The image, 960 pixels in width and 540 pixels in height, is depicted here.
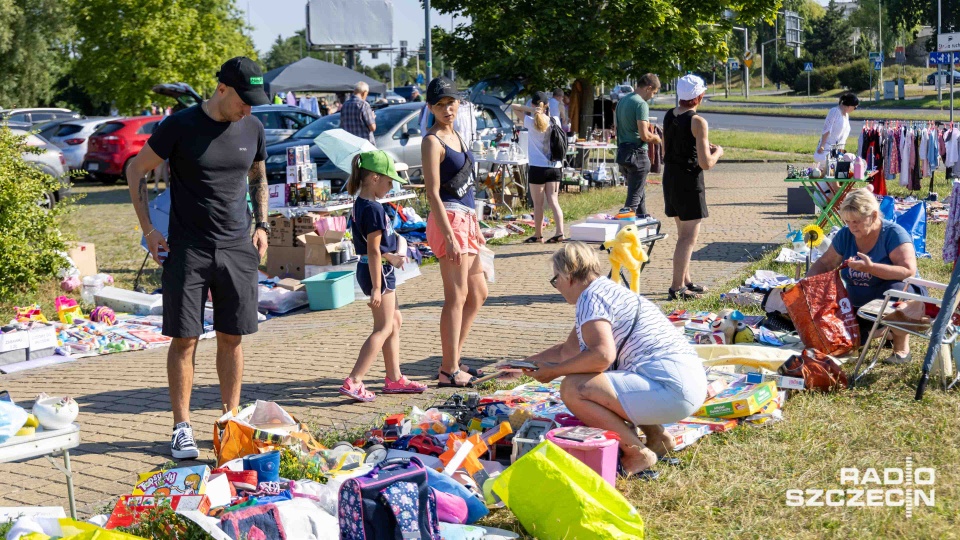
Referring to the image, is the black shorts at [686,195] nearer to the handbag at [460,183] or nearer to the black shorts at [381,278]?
the handbag at [460,183]

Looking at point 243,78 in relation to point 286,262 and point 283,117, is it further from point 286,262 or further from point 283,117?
point 283,117

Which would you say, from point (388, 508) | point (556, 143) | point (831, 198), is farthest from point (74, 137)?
point (388, 508)

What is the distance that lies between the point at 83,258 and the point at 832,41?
76749 millimetres

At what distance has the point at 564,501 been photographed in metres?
4.01

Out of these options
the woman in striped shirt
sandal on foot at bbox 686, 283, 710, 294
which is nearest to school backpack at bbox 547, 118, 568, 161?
sandal on foot at bbox 686, 283, 710, 294

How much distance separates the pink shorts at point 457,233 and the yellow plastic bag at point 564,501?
2277mm

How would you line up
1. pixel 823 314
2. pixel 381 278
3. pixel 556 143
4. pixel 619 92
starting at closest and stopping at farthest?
pixel 381 278
pixel 823 314
pixel 556 143
pixel 619 92

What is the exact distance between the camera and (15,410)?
13.8 feet

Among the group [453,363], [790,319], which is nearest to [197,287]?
[453,363]

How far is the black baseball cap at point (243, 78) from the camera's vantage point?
197 inches

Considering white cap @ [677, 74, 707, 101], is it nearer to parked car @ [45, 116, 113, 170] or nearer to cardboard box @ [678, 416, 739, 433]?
cardboard box @ [678, 416, 739, 433]

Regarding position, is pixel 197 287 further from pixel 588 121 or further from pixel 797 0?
pixel 797 0

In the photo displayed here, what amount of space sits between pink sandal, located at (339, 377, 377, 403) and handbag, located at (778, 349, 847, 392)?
2.53m

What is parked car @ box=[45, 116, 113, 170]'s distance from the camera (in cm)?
2216
